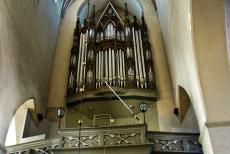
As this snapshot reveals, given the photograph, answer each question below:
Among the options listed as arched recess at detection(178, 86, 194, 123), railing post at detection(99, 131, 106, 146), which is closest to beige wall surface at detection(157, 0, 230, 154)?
arched recess at detection(178, 86, 194, 123)

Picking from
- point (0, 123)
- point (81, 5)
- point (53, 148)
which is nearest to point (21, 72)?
point (0, 123)

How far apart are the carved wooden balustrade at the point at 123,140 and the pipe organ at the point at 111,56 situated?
292 centimetres

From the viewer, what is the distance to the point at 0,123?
7.18 m

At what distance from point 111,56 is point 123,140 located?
4460 millimetres

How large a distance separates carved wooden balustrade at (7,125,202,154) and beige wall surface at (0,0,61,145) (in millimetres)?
1453

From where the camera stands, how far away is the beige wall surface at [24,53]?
742 cm

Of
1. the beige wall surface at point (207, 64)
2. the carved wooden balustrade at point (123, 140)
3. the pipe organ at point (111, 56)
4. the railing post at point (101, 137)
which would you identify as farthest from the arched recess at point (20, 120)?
the beige wall surface at point (207, 64)

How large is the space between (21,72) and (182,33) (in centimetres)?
466

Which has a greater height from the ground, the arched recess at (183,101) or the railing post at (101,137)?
the arched recess at (183,101)

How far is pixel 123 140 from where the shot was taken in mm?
7410

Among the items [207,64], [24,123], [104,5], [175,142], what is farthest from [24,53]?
[104,5]

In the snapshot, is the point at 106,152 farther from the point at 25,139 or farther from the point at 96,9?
the point at 96,9

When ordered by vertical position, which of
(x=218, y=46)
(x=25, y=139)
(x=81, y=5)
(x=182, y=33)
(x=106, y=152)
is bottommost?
(x=106, y=152)

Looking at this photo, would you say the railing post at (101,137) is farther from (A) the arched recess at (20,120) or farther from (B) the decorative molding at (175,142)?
(A) the arched recess at (20,120)
